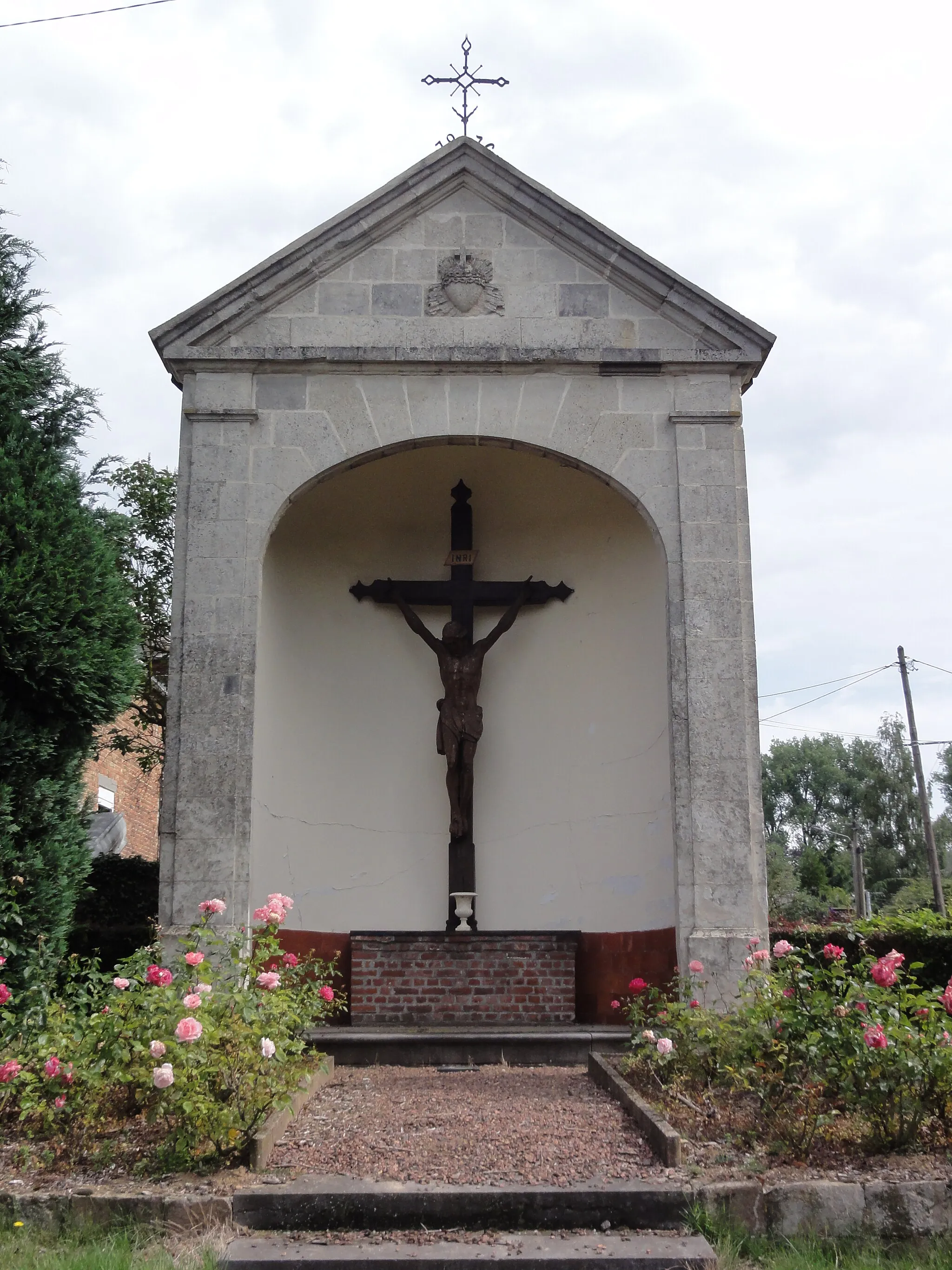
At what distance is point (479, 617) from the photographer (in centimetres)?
988

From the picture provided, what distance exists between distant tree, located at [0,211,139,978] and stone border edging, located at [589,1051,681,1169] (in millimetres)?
3015

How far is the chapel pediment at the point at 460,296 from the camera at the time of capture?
8.27 meters

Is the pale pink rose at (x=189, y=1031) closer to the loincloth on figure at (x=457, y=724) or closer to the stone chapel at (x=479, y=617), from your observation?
the stone chapel at (x=479, y=617)

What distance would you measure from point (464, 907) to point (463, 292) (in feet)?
14.4

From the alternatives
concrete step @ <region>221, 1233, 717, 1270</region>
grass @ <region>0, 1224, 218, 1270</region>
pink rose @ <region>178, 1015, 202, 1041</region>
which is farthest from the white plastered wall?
concrete step @ <region>221, 1233, 717, 1270</region>

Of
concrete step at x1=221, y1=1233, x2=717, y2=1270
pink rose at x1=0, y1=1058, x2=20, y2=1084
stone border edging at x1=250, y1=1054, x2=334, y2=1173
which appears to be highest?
pink rose at x1=0, y1=1058, x2=20, y2=1084

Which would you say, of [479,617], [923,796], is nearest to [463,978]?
[479,617]

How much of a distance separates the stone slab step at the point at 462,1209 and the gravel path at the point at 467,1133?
0.15 metres

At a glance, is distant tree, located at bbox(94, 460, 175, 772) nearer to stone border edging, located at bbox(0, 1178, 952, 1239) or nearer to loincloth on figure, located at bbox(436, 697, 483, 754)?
loincloth on figure, located at bbox(436, 697, 483, 754)

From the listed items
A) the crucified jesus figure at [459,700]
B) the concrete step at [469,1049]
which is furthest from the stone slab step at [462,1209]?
the crucified jesus figure at [459,700]

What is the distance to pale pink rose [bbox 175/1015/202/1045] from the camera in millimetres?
4598

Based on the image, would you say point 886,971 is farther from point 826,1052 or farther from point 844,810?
point 844,810

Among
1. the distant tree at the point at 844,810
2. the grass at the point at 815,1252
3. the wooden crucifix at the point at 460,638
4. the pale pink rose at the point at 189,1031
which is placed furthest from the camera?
the distant tree at the point at 844,810

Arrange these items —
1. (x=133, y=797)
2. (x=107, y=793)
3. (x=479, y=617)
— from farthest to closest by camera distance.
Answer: (x=133, y=797)
(x=107, y=793)
(x=479, y=617)
